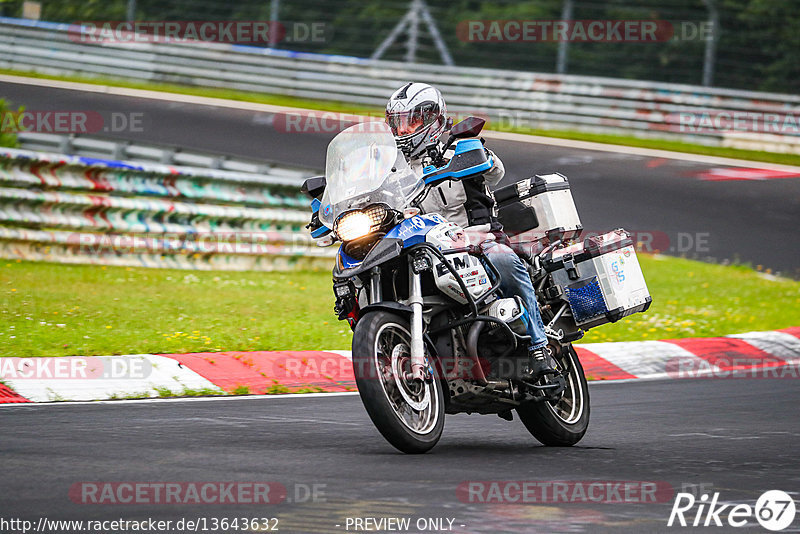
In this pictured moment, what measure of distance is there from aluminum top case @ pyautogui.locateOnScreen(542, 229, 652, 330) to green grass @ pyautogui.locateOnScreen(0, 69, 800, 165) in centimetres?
1561

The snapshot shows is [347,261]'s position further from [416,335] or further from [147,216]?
[147,216]

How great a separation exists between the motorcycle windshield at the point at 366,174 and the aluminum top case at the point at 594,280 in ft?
4.42

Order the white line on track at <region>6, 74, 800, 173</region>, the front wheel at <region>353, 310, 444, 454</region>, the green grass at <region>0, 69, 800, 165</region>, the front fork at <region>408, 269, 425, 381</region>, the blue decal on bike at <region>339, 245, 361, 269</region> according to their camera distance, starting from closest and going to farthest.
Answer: the front wheel at <region>353, 310, 444, 454</region>
the front fork at <region>408, 269, 425, 381</region>
the blue decal on bike at <region>339, 245, 361, 269</region>
the white line on track at <region>6, 74, 800, 173</region>
the green grass at <region>0, 69, 800, 165</region>

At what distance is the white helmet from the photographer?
6.56 m

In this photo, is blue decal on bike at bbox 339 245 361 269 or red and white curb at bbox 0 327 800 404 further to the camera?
red and white curb at bbox 0 327 800 404

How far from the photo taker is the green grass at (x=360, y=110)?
74.3ft

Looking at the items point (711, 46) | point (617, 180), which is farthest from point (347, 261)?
point (711, 46)

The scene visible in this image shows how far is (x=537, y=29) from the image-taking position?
93.5 feet

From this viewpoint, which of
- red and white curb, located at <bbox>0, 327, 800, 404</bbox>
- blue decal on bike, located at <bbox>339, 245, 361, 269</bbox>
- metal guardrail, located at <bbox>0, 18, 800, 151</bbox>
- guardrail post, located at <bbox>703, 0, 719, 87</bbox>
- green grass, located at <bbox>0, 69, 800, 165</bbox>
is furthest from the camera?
metal guardrail, located at <bbox>0, 18, 800, 151</bbox>

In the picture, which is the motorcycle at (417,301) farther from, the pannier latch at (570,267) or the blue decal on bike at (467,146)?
the pannier latch at (570,267)

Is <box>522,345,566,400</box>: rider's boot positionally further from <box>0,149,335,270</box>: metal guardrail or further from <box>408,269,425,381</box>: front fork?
<box>0,149,335,270</box>: metal guardrail

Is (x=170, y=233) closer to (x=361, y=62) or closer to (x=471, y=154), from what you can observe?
(x=471, y=154)

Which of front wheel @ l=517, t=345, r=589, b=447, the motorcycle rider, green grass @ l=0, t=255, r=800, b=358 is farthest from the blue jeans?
green grass @ l=0, t=255, r=800, b=358

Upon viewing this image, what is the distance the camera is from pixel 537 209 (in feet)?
23.6
